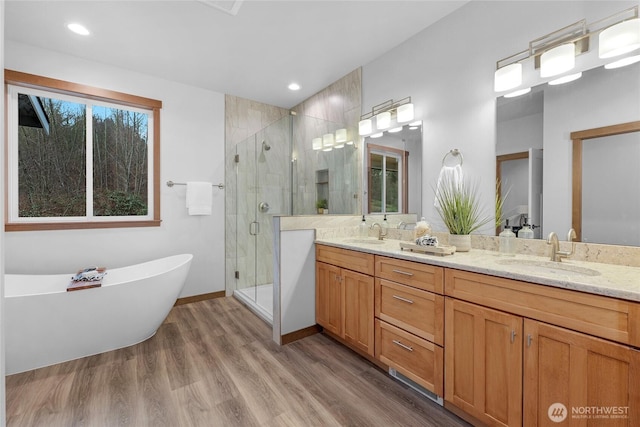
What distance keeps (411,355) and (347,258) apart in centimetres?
77

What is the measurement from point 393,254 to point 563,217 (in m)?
0.98

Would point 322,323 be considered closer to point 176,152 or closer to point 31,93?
point 176,152

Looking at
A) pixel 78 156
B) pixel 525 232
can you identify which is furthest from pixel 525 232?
pixel 78 156

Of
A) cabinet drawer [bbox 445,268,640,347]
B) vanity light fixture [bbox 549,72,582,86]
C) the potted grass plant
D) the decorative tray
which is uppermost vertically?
vanity light fixture [bbox 549,72,582,86]

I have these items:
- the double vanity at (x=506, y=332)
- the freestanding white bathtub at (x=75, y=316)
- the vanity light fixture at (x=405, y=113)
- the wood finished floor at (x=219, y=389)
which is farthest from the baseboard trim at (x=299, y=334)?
the vanity light fixture at (x=405, y=113)

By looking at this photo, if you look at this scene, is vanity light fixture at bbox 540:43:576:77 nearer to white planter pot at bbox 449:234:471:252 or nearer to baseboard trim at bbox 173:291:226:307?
white planter pot at bbox 449:234:471:252

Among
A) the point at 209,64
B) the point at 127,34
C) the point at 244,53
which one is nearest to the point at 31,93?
the point at 127,34

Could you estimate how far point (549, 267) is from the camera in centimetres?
158

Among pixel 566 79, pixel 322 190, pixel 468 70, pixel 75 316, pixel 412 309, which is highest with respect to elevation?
pixel 468 70

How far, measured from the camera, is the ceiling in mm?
2137

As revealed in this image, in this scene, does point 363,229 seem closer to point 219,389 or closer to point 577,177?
point 577,177

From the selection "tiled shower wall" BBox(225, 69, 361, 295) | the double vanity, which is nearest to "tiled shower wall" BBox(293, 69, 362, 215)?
"tiled shower wall" BBox(225, 69, 361, 295)

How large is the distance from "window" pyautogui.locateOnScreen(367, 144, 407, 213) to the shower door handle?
1.35m

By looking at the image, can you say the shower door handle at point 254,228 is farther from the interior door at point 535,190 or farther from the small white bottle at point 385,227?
the interior door at point 535,190
